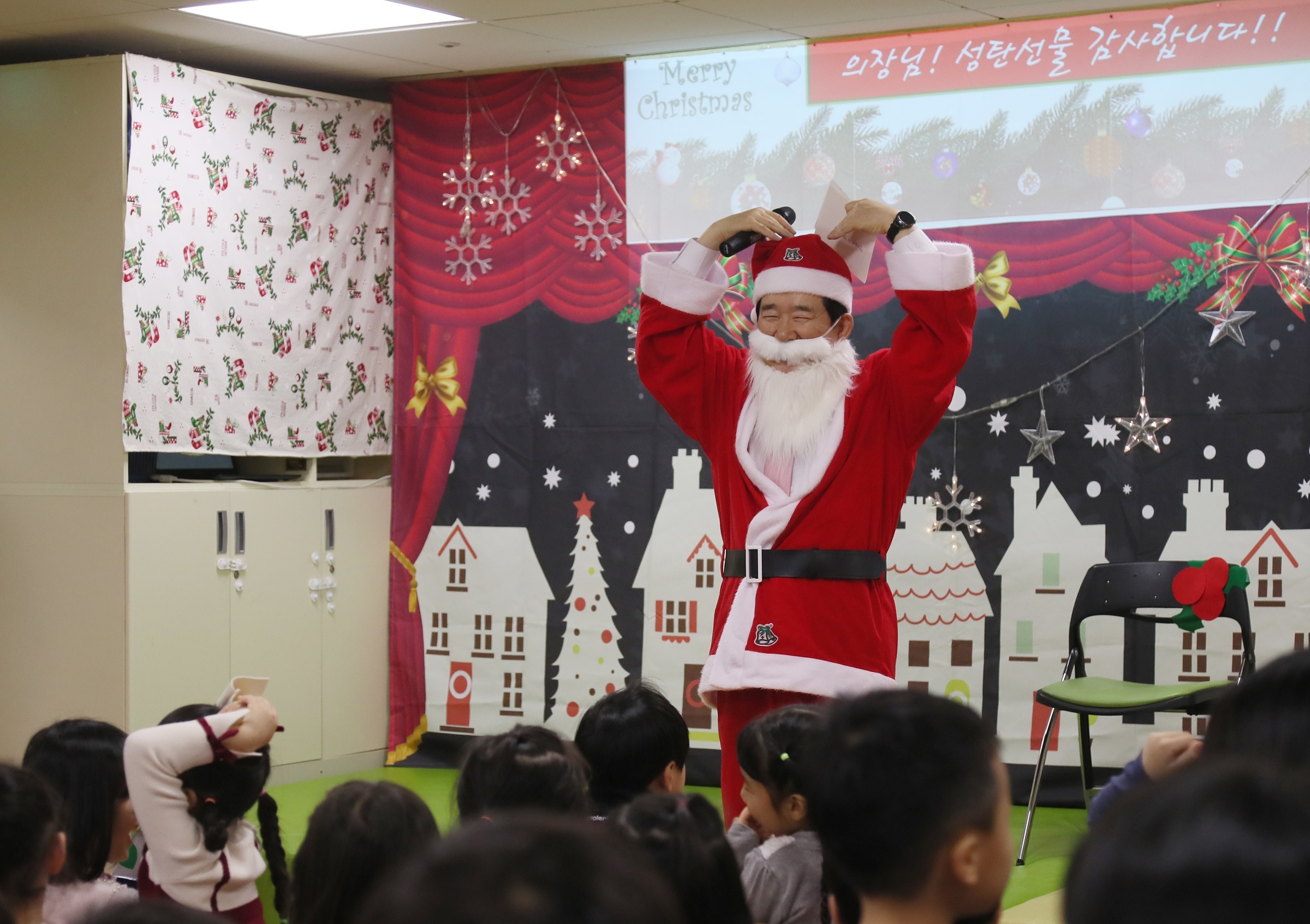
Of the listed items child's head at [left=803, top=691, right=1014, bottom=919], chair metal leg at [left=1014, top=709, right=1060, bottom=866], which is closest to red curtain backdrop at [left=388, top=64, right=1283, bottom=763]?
chair metal leg at [left=1014, top=709, right=1060, bottom=866]

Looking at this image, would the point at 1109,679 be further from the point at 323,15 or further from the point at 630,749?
the point at 323,15

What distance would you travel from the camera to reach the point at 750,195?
433cm

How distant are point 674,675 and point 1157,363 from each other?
1774 millimetres

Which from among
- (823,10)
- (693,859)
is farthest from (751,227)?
(693,859)

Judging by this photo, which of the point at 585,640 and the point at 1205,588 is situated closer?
the point at 1205,588

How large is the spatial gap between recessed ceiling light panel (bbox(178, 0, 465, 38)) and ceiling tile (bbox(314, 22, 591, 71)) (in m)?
0.07

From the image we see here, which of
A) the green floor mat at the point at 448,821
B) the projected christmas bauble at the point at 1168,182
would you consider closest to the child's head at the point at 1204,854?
the green floor mat at the point at 448,821

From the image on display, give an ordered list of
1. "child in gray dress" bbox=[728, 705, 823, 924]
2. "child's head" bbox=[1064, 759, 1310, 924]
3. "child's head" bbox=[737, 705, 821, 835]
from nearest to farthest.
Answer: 1. "child's head" bbox=[1064, 759, 1310, 924]
2. "child in gray dress" bbox=[728, 705, 823, 924]
3. "child's head" bbox=[737, 705, 821, 835]

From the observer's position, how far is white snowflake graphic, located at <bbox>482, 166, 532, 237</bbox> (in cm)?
460

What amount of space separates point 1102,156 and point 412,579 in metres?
2.63

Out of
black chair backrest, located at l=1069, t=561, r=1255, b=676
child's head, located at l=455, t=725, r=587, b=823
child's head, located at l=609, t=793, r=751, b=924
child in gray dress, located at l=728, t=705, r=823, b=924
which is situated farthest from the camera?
black chair backrest, located at l=1069, t=561, r=1255, b=676

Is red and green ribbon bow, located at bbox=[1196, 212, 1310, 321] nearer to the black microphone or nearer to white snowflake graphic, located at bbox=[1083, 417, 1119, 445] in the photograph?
white snowflake graphic, located at bbox=[1083, 417, 1119, 445]

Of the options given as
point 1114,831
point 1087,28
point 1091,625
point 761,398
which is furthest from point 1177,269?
point 1114,831

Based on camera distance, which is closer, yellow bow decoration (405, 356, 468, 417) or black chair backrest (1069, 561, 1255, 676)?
black chair backrest (1069, 561, 1255, 676)
